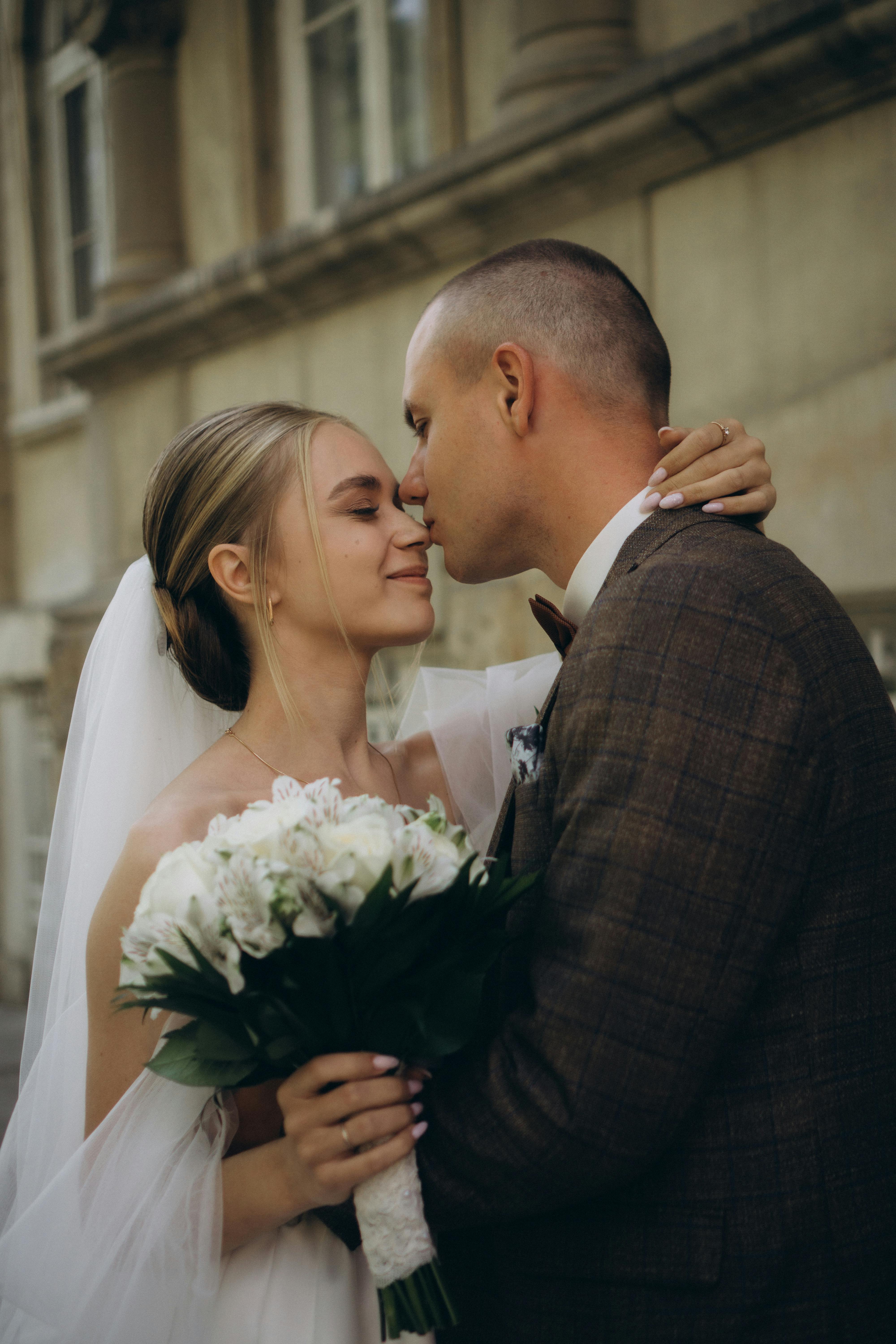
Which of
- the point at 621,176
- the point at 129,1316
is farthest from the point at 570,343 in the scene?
the point at 621,176

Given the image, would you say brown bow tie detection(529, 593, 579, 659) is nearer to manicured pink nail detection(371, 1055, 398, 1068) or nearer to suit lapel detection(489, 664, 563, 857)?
suit lapel detection(489, 664, 563, 857)

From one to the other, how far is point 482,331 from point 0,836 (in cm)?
735

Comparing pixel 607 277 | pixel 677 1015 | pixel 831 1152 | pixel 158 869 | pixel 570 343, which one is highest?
pixel 607 277

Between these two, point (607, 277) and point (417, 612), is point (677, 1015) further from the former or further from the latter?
point (607, 277)

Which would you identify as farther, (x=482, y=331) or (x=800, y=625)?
(x=482, y=331)

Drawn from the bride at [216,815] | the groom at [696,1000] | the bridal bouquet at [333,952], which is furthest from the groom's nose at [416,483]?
the bridal bouquet at [333,952]

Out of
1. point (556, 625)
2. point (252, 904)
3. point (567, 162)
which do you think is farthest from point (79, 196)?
point (252, 904)

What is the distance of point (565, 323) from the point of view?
7.27ft

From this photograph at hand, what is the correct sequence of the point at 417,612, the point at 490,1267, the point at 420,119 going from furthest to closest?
the point at 420,119 → the point at 417,612 → the point at 490,1267

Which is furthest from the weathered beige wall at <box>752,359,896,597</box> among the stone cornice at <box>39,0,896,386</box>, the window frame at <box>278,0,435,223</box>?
the window frame at <box>278,0,435,223</box>

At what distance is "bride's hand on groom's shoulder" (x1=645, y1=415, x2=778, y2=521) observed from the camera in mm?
1937

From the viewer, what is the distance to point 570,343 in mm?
2197

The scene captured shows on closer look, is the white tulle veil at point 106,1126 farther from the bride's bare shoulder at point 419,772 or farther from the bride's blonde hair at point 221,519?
the bride's bare shoulder at point 419,772

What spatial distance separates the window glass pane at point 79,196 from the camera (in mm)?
8602
